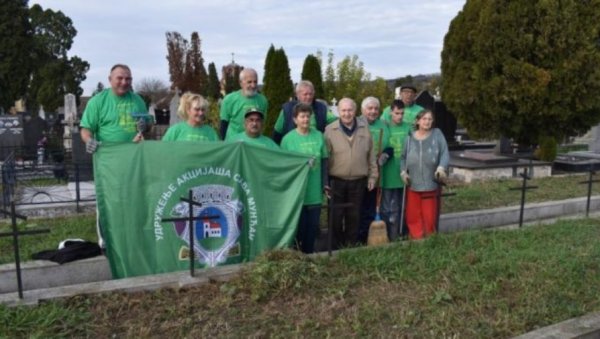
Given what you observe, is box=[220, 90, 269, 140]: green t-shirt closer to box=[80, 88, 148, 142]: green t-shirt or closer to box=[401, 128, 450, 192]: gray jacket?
box=[80, 88, 148, 142]: green t-shirt

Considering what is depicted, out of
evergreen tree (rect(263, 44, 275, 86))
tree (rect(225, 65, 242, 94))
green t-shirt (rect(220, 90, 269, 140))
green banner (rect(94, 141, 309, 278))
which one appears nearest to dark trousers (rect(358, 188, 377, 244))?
green t-shirt (rect(220, 90, 269, 140))

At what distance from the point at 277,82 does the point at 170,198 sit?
11282mm

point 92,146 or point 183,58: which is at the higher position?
point 183,58

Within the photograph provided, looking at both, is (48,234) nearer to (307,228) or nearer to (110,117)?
(110,117)

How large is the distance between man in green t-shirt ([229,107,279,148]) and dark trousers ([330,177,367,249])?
836 mm

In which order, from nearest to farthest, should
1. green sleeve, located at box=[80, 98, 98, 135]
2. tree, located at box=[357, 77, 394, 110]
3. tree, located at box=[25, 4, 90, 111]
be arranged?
green sleeve, located at box=[80, 98, 98, 135], tree, located at box=[357, 77, 394, 110], tree, located at box=[25, 4, 90, 111]

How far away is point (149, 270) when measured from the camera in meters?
4.54

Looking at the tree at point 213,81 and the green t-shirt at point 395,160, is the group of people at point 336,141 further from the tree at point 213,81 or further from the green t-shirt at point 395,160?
the tree at point 213,81

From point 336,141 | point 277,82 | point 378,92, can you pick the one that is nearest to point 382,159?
point 336,141

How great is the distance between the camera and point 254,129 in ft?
15.9

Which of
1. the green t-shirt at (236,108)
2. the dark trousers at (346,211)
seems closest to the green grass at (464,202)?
the dark trousers at (346,211)

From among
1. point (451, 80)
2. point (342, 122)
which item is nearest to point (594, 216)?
point (342, 122)

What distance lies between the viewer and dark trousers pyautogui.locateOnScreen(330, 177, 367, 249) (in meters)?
5.41

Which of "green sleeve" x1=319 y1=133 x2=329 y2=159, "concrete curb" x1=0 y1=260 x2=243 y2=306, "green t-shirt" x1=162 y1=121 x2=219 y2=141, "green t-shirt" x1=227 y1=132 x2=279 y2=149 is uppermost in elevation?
"green t-shirt" x1=162 y1=121 x2=219 y2=141
